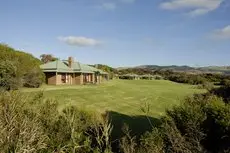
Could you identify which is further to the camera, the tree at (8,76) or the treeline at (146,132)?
the tree at (8,76)

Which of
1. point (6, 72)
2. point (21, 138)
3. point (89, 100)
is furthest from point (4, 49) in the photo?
point (21, 138)

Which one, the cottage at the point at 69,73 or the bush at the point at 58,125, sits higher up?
the cottage at the point at 69,73

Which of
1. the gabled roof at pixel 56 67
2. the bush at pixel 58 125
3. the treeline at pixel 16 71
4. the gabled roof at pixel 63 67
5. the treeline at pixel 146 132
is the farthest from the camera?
the gabled roof at pixel 63 67

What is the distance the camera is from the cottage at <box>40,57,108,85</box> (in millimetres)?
47469

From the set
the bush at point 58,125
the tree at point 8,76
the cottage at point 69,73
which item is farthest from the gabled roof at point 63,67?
the bush at point 58,125

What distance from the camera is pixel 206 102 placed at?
19.2 m

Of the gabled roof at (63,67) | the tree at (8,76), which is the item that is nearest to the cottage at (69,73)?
the gabled roof at (63,67)

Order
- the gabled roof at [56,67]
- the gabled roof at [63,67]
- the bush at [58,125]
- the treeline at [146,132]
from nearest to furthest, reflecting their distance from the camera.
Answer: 1. the bush at [58,125]
2. the treeline at [146,132]
3. the gabled roof at [56,67]
4. the gabled roof at [63,67]

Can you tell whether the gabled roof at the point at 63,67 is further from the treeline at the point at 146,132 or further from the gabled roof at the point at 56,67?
the treeline at the point at 146,132

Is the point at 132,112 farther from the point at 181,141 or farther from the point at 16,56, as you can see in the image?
the point at 16,56

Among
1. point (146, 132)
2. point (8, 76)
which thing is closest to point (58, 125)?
point (146, 132)

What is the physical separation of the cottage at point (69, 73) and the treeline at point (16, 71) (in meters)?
3.51

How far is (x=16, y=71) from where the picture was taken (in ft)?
125

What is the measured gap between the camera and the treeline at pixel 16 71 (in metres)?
36.2
